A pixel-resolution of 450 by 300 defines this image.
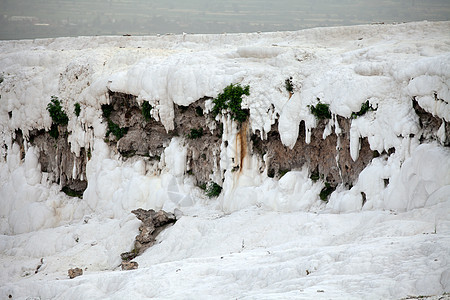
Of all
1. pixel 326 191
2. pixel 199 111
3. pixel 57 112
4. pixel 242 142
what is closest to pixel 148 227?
pixel 242 142

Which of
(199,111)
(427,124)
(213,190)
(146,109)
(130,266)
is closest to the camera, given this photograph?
(427,124)

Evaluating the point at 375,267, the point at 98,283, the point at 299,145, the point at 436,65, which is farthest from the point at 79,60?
the point at 375,267

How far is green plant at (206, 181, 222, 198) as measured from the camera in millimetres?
21766

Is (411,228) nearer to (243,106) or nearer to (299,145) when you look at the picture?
(299,145)

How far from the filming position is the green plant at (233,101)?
20.6 metres

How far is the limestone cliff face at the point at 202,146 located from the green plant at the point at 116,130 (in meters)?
0.09

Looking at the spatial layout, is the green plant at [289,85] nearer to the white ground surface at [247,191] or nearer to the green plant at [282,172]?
the white ground surface at [247,191]

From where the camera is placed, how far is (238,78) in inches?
837

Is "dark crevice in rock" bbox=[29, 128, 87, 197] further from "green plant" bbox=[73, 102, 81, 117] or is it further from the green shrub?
the green shrub

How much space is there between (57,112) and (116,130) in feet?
10.9

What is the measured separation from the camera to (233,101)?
2073 cm

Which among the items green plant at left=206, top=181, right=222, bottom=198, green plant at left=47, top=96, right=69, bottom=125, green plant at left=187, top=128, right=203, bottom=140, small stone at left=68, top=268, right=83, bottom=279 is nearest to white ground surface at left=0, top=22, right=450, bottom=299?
green plant at left=206, top=181, right=222, bottom=198

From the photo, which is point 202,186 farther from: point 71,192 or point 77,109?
point 71,192

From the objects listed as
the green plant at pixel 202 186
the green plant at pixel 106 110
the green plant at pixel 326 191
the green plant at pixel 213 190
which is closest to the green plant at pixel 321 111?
the green plant at pixel 326 191
